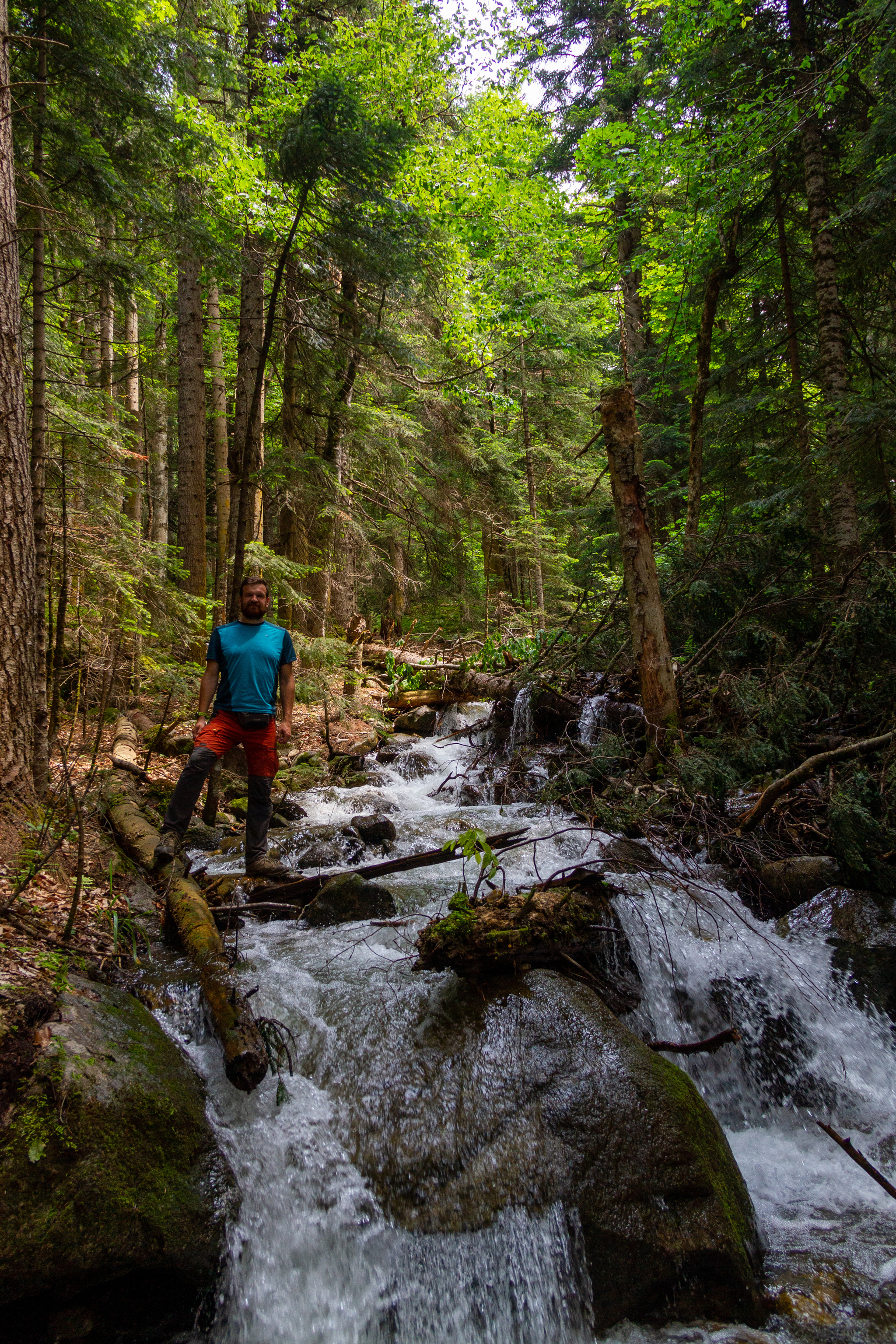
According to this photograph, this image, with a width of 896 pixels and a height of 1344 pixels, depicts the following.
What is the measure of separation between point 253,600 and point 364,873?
2415 mm

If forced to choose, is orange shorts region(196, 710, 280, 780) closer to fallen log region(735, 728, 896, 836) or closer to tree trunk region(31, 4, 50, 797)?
tree trunk region(31, 4, 50, 797)

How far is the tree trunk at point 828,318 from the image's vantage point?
306 inches

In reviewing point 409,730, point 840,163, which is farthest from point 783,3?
point 409,730

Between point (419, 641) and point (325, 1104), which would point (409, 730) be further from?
point (325, 1104)

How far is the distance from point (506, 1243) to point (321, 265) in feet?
35.7

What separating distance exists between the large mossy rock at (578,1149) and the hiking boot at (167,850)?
2305 millimetres

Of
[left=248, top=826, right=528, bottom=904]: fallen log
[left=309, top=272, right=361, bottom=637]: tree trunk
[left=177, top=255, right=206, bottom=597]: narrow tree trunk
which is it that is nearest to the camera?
[left=248, top=826, right=528, bottom=904]: fallen log

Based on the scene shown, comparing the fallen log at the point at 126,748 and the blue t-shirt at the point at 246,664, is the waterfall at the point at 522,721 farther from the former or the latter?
the fallen log at the point at 126,748

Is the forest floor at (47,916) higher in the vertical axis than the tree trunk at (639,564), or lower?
lower

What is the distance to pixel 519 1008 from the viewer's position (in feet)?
11.7

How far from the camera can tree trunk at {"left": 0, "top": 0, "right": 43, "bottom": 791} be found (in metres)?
4.84

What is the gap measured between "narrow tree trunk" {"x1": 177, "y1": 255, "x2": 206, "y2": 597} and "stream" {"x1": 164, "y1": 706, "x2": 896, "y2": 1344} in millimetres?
8334

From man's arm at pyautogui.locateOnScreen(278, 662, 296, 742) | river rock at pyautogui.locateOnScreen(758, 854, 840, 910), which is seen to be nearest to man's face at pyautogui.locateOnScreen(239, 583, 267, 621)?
man's arm at pyautogui.locateOnScreen(278, 662, 296, 742)

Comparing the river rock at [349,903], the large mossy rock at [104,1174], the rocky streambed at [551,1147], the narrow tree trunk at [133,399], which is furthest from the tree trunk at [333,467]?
the large mossy rock at [104,1174]
